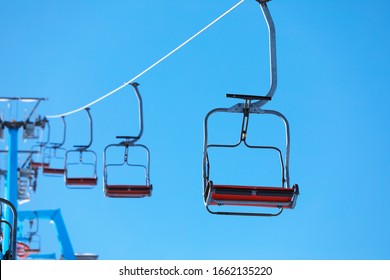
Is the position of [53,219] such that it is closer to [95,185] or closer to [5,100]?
[5,100]

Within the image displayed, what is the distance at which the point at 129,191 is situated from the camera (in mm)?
8672

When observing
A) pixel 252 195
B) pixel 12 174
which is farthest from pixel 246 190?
pixel 12 174

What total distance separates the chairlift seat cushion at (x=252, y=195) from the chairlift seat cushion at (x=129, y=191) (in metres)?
2.91

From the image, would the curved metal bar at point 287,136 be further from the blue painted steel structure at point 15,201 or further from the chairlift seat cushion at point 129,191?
the blue painted steel structure at point 15,201

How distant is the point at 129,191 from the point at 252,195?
3025mm

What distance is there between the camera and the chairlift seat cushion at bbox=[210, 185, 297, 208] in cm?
579

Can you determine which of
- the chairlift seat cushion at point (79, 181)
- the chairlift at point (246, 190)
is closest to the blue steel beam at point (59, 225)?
the chairlift seat cushion at point (79, 181)

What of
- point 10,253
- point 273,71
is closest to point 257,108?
point 273,71

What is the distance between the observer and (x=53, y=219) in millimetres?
20719

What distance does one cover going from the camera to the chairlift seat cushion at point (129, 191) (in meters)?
8.59

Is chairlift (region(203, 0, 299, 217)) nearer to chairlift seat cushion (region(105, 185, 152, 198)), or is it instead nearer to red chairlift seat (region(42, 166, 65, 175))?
chairlift seat cushion (region(105, 185, 152, 198))

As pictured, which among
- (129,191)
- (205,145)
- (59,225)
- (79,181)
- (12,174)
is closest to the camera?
(205,145)

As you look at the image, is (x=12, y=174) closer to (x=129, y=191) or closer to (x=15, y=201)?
(x=15, y=201)
